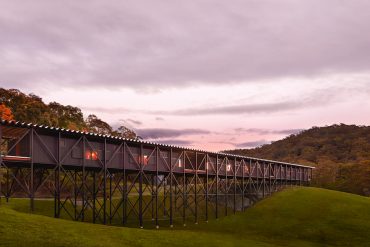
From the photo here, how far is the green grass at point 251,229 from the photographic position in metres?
28.2

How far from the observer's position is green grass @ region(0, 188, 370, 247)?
2822 centimetres

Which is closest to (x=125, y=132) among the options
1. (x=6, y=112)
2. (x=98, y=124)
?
(x=98, y=124)

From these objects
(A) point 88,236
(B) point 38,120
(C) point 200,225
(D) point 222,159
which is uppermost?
(B) point 38,120

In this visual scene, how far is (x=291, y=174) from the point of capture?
108250mm

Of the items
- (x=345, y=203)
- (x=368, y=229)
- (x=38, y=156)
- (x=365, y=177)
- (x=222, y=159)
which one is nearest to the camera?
(x=38, y=156)

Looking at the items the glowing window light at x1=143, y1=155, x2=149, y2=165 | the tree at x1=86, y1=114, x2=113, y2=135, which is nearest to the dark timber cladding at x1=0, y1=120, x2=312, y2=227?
the glowing window light at x1=143, y1=155, x2=149, y2=165

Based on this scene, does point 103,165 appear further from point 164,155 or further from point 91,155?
point 164,155

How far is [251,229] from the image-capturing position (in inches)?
2388

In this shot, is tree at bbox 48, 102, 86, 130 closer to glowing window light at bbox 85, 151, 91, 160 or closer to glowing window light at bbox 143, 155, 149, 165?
glowing window light at bbox 143, 155, 149, 165

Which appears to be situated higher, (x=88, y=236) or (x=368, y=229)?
(x=88, y=236)

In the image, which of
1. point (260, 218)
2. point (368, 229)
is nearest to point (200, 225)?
point (260, 218)

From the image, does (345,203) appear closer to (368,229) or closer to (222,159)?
(368,229)

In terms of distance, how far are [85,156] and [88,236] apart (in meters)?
16.2

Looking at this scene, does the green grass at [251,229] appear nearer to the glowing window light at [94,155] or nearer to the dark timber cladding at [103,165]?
the dark timber cladding at [103,165]
